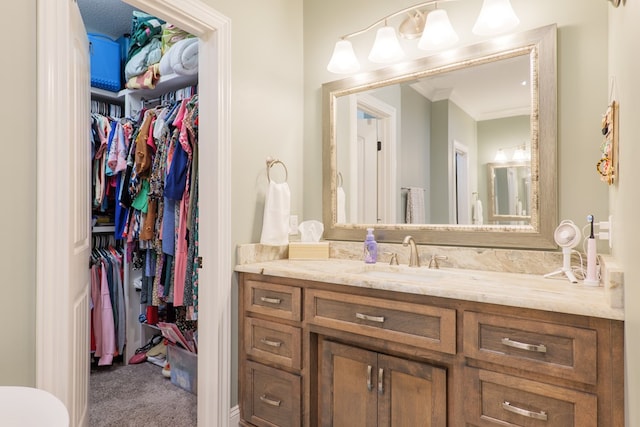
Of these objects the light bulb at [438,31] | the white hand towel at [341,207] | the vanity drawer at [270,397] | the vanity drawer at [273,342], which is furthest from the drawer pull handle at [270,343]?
the light bulb at [438,31]

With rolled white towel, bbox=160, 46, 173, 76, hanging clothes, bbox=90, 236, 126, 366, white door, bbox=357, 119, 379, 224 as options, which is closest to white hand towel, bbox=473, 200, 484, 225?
white door, bbox=357, 119, 379, 224

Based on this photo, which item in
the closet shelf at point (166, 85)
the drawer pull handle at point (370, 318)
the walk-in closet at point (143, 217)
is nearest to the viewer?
the drawer pull handle at point (370, 318)

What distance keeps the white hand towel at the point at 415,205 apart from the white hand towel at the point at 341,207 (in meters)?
0.41

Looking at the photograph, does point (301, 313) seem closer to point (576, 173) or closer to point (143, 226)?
point (576, 173)

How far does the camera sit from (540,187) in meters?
1.62

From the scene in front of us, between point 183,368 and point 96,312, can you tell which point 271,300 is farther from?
point 96,312

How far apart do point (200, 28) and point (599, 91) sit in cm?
183

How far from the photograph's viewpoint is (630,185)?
2.82ft

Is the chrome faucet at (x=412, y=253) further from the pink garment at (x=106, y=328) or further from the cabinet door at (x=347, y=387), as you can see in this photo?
the pink garment at (x=106, y=328)

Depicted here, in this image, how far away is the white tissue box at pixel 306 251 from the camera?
6.99 ft

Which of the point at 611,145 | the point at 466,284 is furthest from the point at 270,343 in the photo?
the point at 611,145

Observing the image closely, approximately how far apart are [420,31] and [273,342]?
5.83ft

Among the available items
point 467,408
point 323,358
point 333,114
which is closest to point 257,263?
point 323,358

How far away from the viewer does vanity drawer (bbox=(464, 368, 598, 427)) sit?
107 cm
